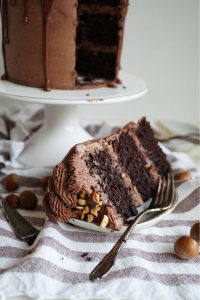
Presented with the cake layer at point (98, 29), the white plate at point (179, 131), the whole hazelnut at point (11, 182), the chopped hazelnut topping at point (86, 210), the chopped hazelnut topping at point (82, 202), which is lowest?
the white plate at point (179, 131)

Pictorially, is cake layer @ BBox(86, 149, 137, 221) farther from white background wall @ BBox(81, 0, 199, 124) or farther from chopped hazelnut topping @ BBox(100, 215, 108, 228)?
white background wall @ BBox(81, 0, 199, 124)

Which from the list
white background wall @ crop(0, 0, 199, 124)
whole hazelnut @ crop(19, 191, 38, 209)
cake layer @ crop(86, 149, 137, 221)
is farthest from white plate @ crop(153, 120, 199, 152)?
whole hazelnut @ crop(19, 191, 38, 209)

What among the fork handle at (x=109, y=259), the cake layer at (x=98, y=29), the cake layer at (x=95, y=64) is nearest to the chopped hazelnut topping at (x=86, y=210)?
the fork handle at (x=109, y=259)

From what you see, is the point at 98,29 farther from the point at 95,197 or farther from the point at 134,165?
the point at 95,197

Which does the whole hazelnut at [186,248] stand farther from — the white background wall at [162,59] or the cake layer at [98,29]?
the white background wall at [162,59]

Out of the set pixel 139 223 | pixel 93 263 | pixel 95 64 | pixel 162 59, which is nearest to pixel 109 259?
pixel 93 263
